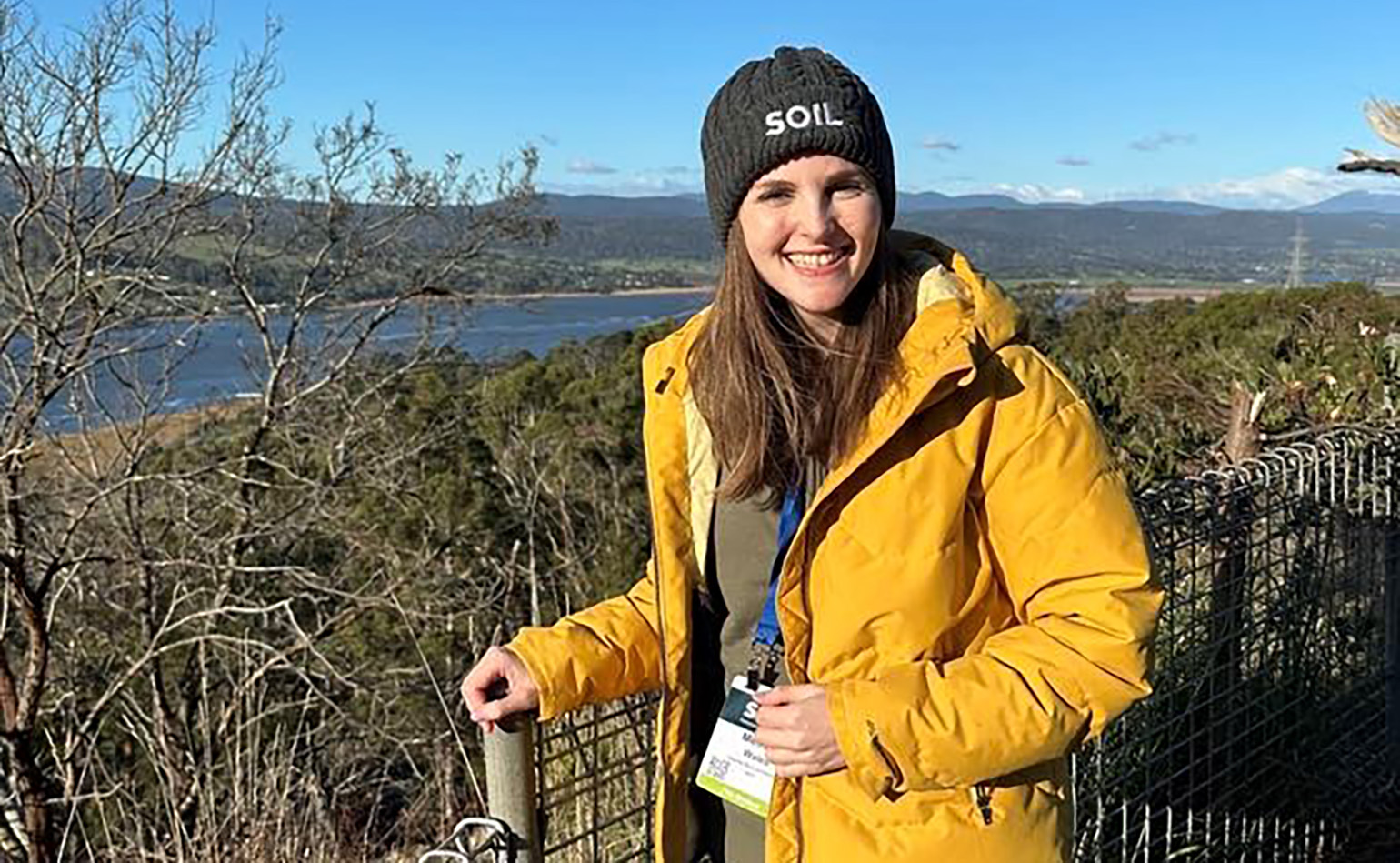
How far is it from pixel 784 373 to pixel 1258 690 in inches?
70.9

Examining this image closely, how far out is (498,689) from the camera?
1615 millimetres

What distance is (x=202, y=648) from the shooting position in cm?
1038

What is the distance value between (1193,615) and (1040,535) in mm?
1468

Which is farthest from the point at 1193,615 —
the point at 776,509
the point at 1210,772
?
the point at 776,509

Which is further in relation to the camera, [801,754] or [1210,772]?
[1210,772]

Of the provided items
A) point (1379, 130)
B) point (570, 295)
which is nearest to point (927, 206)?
point (570, 295)

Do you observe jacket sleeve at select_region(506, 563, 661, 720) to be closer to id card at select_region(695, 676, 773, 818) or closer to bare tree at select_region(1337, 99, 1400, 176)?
id card at select_region(695, 676, 773, 818)

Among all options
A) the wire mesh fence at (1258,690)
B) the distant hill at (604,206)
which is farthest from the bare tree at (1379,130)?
the distant hill at (604,206)

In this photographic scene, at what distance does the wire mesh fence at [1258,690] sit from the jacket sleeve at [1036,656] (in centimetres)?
64

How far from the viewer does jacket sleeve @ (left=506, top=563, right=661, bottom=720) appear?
1606mm

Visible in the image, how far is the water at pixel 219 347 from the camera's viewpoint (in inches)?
406

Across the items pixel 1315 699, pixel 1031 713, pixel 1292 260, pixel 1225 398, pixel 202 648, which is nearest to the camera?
pixel 1031 713

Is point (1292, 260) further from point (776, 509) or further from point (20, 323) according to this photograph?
point (776, 509)

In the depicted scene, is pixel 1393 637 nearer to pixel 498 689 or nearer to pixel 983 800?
pixel 983 800
